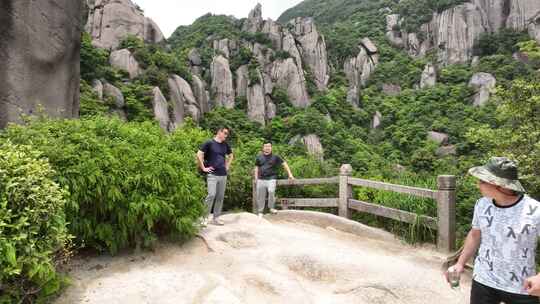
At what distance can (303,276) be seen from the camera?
4.30 m

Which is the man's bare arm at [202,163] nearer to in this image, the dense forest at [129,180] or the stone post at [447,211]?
the dense forest at [129,180]

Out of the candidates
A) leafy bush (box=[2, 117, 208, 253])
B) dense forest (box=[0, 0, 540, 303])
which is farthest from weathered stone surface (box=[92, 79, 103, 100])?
leafy bush (box=[2, 117, 208, 253])

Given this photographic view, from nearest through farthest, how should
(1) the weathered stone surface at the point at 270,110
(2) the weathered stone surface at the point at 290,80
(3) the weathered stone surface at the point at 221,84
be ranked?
(3) the weathered stone surface at the point at 221,84 → (1) the weathered stone surface at the point at 270,110 → (2) the weathered stone surface at the point at 290,80

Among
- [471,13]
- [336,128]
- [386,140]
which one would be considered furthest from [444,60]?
[336,128]

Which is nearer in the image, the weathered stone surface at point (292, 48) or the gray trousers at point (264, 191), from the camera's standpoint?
the gray trousers at point (264, 191)

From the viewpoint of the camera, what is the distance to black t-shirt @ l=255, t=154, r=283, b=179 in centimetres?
753

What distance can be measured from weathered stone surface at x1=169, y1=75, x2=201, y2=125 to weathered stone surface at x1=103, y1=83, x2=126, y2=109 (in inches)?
204

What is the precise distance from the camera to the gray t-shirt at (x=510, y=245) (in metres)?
2.18

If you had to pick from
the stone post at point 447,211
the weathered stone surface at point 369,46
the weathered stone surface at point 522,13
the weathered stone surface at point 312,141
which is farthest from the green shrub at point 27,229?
the weathered stone surface at point 369,46

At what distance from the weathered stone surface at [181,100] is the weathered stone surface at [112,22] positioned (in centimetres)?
630

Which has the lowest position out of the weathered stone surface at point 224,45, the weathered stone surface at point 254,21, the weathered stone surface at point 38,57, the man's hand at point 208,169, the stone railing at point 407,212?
the stone railing at point 407,212

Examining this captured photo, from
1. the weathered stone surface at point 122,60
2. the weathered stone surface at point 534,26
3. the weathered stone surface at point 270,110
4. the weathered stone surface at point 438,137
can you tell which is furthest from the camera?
the weathered stone surface at point 534,26

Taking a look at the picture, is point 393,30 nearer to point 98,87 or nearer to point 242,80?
point 242,80

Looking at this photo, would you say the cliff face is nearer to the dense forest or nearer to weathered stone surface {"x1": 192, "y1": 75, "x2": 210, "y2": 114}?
weathered stone surface {"x1": 192, "y1": 75, "x2": 210, "y2": 114}
